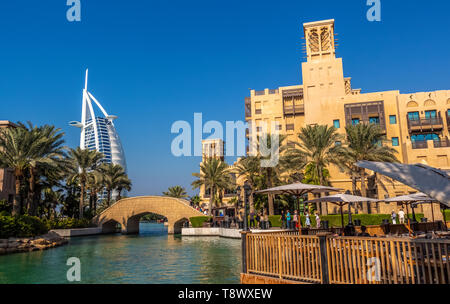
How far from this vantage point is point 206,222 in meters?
38.6

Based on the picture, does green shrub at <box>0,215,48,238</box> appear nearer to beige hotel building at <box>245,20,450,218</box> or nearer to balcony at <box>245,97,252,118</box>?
beige hotel building at <box>245,20,450,218</box>

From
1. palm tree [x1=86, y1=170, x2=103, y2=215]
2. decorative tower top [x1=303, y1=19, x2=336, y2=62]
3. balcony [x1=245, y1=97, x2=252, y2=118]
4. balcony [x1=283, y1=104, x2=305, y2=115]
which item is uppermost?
decorative tower top [x1=303, y1=19, x2=336, y2=62]

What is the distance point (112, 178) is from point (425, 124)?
142 feet

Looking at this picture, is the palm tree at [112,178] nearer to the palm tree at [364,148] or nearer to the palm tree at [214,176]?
the palm tree at [214,176]

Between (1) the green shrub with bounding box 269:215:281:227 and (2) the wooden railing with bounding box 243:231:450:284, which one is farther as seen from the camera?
(1) the green shrub with bounding box 269:215:281:227

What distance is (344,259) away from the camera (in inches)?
277

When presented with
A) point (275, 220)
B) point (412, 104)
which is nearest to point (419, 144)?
point (412, 104)

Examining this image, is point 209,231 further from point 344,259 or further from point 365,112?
point 344,259

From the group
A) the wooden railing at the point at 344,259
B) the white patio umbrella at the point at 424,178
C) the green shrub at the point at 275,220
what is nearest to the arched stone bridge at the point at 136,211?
the green shrub at the point at 275,220

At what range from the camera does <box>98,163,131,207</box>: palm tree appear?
48.3 meters

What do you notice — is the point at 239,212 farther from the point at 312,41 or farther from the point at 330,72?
the point at 312,41

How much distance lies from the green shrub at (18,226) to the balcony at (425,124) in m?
41.7

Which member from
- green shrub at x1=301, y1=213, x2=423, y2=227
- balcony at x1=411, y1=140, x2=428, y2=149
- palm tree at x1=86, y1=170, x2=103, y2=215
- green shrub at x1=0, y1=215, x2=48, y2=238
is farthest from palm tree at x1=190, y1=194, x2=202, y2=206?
green shrub at x1=0, y1=215, x2=48, y2=238

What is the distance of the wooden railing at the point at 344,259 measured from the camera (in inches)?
249
